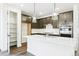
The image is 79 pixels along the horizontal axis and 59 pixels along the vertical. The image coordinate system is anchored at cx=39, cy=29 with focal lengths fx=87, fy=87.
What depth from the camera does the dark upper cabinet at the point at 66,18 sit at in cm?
206

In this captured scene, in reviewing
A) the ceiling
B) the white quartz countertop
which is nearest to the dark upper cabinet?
the ceiling

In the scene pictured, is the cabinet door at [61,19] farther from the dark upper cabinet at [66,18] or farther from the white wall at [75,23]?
the white wall at [75,23]

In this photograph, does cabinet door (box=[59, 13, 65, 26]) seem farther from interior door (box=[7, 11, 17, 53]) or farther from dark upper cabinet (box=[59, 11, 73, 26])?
interior door (box=[7, 11, 17, 53])

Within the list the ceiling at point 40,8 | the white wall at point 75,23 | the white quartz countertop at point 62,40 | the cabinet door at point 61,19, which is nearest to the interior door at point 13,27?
the ceiling at point 40,8

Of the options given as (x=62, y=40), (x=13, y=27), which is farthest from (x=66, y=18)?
(x=13, y=27)

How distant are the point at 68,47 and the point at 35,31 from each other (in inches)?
35.5

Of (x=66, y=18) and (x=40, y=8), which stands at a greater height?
(x=40, y=8)

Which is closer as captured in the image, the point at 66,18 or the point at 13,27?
the point at 66,18

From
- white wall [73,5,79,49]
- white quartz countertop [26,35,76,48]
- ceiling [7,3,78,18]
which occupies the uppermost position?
ceiling [7,3,78,18]

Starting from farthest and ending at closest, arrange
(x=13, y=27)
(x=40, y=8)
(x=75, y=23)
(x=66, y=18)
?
(x=13, y=27)
(x=40, y=8)
(x=66, y=18)
(x=75, y=23)

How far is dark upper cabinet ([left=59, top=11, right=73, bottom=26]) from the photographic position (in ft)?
6.75

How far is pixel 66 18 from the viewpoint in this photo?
2.13 metres

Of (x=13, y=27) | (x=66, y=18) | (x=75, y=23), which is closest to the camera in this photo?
(x=75, y=23)

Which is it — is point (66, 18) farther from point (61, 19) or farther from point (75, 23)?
point (75, 23)
